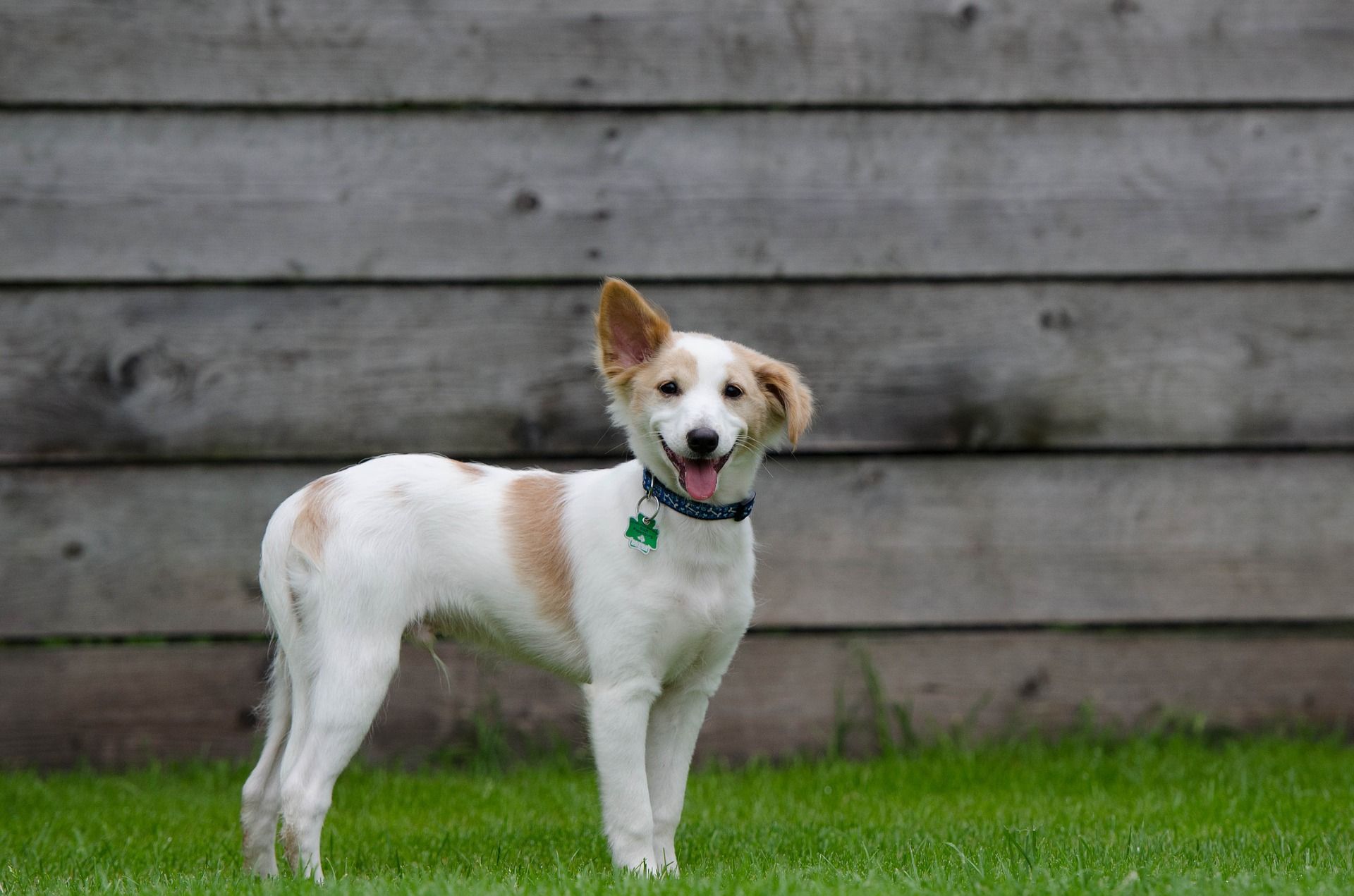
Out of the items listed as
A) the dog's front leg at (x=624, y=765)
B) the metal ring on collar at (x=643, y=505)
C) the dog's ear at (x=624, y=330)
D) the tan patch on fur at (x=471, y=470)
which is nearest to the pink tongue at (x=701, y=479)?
the metal ring on collar at (x=643, y=505)

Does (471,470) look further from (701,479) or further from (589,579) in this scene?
(701,479)

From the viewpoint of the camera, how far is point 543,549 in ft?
10.5

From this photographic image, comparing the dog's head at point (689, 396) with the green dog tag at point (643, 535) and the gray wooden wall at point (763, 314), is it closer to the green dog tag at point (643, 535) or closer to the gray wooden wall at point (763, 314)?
the green dog tag at point (643, 535)

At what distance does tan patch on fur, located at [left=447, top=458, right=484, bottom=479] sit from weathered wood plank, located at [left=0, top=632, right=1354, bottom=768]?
1.34m

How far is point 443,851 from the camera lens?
343 centimetres

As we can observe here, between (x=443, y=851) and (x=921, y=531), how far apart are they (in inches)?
78.9

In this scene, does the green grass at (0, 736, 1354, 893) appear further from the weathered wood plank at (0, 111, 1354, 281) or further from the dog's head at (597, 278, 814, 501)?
the weathered wood plank at (0, 111, 1354, 281)

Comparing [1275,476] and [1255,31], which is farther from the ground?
[1255,31]

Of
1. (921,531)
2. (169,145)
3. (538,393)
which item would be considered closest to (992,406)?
(921,531)

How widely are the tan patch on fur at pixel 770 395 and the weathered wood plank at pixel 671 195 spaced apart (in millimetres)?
1464

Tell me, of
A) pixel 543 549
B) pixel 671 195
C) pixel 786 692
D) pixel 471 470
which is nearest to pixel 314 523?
pixel 471 470

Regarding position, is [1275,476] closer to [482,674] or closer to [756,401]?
[756,401]

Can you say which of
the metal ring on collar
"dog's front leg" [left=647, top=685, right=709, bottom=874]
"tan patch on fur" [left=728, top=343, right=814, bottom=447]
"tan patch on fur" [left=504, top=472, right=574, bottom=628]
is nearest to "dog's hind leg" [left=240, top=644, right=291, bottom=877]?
"tan patch on fur" [left=504, top=472, right=574, bottom=628]

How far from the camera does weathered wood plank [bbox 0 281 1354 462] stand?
4.47 meters
